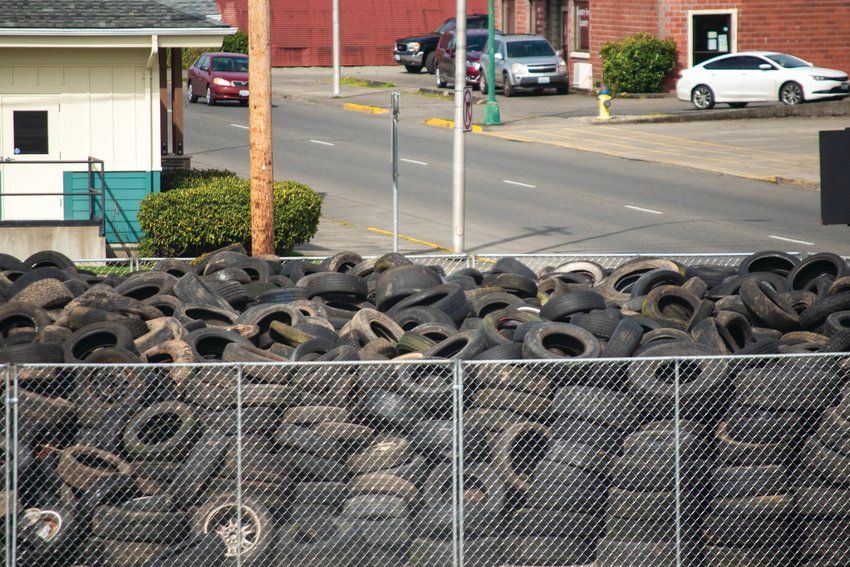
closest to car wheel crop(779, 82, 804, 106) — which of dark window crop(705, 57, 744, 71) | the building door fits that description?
dark window crop(705, 57, 744, 71)

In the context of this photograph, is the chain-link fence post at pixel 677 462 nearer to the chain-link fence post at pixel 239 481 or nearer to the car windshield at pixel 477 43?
the chain-link fence post at pixel 239 481

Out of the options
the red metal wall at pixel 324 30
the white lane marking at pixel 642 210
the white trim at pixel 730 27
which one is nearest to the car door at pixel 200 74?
the red metal wall at pixel 324 30

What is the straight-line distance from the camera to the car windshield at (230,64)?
136 feet

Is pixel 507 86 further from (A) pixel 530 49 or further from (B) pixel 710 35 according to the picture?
(B) pixel 710 35

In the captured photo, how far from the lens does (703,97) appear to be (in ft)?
122

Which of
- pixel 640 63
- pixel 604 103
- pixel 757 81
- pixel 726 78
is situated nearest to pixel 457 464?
pixel 604 103

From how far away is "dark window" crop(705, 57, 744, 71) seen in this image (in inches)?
1442

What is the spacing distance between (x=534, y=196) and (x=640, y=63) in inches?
711

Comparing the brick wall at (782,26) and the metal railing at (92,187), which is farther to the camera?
the brick wall at (782,26)

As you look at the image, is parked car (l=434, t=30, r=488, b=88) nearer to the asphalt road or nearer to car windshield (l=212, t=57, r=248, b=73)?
car windshield (l=212, t=57, r=248, b=73)

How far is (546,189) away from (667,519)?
17.5 m

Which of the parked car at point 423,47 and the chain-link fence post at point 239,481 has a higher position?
the parked car at point 423,47

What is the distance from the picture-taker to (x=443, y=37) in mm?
45906

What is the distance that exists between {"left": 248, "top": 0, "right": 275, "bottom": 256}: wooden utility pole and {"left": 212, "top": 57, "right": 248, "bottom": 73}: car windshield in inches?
987
